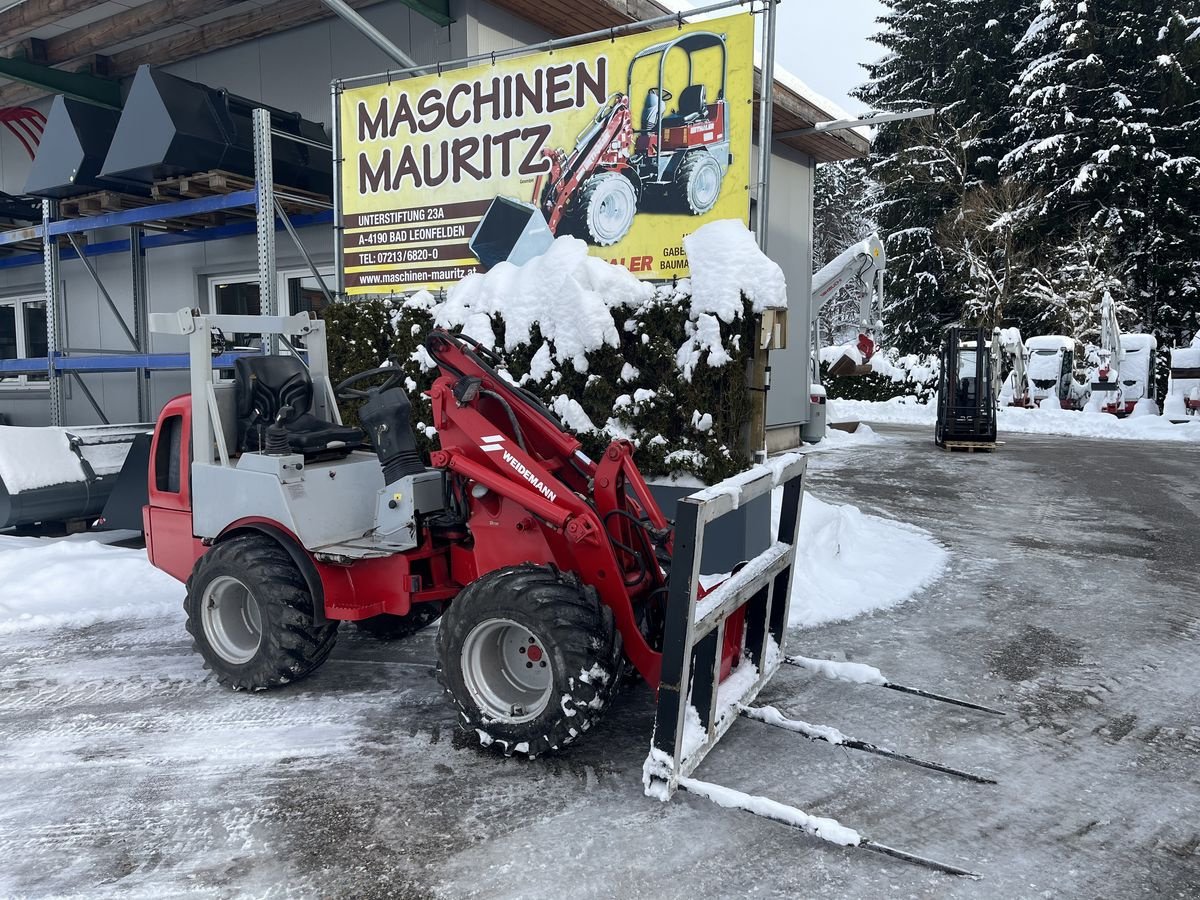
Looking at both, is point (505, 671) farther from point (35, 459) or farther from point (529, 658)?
point (35, 459)

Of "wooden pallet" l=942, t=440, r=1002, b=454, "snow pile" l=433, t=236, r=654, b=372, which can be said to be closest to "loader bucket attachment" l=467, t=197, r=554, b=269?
"snow pile" l=433, t=236, r=654, b=372

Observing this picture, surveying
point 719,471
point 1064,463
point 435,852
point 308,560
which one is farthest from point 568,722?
point 1064,463

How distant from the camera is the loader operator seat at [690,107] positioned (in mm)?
6883

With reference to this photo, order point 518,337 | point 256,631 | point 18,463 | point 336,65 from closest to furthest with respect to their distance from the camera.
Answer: point 256,631
point 518,337
point 18,463
point 336,65

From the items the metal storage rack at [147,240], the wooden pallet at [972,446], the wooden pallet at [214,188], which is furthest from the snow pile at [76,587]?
the wooden pallet at [972,446]

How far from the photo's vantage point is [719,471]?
670 cm

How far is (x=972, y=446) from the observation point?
17062mm

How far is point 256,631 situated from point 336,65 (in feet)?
23.9

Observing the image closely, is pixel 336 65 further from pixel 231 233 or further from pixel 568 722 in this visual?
pixel 568 722

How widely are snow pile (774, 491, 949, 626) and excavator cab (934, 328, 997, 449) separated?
933cm

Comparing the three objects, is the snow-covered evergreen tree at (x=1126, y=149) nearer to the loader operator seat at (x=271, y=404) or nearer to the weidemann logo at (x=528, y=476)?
the loader operator seat at (x=271, y=404)

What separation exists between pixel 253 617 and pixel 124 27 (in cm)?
889

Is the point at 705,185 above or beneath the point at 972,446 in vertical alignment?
above

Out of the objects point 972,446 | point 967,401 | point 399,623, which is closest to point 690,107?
point 399,623
